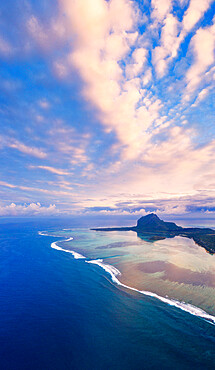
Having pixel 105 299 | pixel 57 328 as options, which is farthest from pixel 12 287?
pixel 105 299

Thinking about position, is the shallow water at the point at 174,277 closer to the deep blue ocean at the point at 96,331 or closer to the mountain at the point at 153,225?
the deep blue ocean at the point at 96,331

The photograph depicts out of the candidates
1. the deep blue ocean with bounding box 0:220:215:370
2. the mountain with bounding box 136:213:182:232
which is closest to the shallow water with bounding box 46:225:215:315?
the deep blue ocean with bounding box 0:220:215:370

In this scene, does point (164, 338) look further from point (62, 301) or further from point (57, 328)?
point (62, 301)

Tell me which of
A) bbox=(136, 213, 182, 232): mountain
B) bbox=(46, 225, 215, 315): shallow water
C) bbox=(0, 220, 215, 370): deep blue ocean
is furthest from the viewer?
bbox=(136, 213, 182, 232): mountain

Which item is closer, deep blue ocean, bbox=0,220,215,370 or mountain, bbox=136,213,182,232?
deep blue ocean, bbox=0,220,215,370

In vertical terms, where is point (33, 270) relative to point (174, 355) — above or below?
below

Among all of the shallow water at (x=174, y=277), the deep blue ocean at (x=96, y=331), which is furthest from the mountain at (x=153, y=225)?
the deep blue ocean at (x=96, y=331)

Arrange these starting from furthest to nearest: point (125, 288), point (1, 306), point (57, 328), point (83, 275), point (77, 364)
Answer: point (83, 275) → point (125, 288) → point (1, 306) → point (57, 328) → point (77, 364)

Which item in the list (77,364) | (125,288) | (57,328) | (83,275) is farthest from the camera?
(83,275)

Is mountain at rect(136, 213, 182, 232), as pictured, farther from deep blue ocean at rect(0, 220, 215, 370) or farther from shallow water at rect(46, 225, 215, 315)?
deep blue ocean at rect(0, 220, 215, 370)
